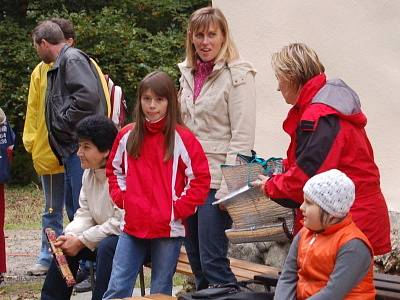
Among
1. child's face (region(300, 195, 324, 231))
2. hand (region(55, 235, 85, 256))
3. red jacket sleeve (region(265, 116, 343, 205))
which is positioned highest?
red jacket sleeve (region(265, 116, 343, 205))

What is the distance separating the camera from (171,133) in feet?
17.9

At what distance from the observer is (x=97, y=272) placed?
18.9ft

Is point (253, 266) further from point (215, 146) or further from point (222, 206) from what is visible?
point (215, 146)

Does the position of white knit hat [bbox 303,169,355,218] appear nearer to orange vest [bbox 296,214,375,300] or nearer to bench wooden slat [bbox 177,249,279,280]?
orange vest [bbox 296,214,375,300]

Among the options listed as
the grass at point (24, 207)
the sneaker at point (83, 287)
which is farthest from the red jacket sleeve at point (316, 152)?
the grass at point (24, 207)

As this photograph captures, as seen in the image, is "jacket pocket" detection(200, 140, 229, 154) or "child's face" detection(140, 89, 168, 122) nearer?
"child's face" detection(140, 89, 168, 122)

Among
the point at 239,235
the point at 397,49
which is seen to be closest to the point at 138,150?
the point at 239,235

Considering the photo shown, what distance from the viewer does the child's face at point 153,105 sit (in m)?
5.46

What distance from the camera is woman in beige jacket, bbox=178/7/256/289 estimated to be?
5.71 metres

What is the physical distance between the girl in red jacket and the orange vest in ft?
3.91

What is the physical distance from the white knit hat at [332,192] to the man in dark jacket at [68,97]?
11.1 ft

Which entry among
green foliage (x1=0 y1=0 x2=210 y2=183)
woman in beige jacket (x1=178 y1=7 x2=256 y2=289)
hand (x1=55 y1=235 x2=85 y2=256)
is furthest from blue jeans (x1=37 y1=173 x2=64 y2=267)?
green foliage (x1=0 y1=0 x2=210 y2=183)

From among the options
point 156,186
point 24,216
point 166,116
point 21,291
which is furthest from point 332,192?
point 24,216

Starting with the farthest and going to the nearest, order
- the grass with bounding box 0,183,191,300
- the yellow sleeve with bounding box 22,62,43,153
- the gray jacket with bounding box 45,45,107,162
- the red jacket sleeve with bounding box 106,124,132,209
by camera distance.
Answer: the yellow sleeve with bounding box 22,62,43,153
the grass with bounding box 0,183,191,300
the gray jacket with bounding box 45,45,107,162
the red jacket sleeve with bounding box 106,124,132,209
